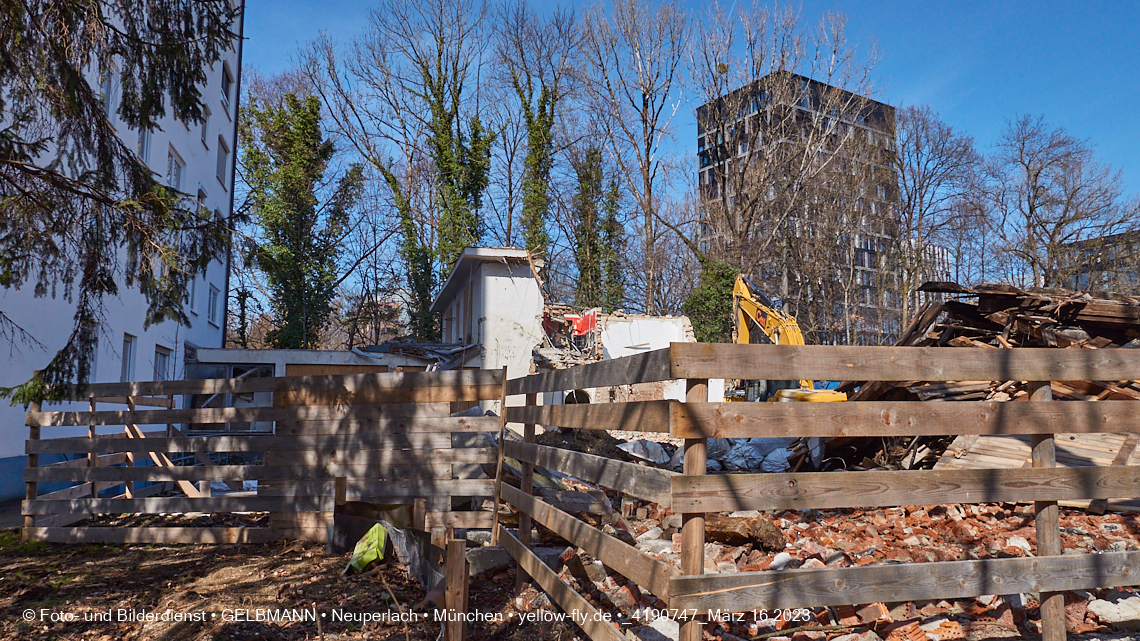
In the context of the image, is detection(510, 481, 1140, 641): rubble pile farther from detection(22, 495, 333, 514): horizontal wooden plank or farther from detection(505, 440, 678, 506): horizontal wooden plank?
detection(22, 495, 333, 514): horizontal wooden plank

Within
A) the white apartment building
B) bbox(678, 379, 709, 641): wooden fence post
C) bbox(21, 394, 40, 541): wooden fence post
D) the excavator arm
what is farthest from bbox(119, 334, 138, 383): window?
bbox(678, 379, 709, 641): wooden fence post

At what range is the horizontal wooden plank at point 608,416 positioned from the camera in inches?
120

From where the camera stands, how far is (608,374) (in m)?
3.89

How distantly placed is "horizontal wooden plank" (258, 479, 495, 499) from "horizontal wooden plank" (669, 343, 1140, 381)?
3293 millimetres

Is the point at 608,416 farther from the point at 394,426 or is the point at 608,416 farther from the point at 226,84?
the point at 226,84

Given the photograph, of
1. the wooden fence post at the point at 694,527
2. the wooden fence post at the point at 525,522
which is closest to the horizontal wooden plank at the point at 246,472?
the wooden fence post at the point at 525,522

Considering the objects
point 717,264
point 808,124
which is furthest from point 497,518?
point 808,124

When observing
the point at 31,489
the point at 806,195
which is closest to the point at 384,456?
the point at 31,489

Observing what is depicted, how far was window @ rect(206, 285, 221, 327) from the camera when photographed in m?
22.6

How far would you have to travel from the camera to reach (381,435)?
638 centimetres

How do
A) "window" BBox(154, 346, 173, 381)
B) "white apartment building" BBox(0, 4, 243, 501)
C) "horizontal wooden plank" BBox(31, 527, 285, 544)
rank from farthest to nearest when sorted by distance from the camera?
"window" BBox(154, 346, 173, 381)
"white apartment building" BBox(0, 4, 243, 501)
"horizontal wooden plank" BBox(31, 527, 285, 544)

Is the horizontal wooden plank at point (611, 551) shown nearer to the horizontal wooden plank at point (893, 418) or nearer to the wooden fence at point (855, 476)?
the wooden fence at point (855, 476)

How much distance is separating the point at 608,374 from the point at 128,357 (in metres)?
14.6

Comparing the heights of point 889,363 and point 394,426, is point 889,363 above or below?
above
